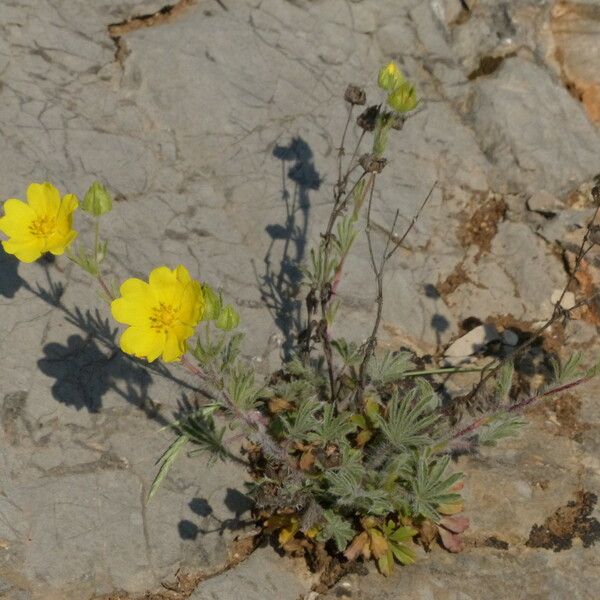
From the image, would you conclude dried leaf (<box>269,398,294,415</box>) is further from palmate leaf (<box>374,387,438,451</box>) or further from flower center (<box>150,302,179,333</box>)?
flower center (<box>150,302,179,333</box>)

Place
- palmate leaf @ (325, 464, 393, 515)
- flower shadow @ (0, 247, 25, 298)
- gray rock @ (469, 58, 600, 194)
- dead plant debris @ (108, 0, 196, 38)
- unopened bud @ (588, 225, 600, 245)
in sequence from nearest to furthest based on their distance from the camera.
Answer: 1. unopened bud @ (588, 225, 600, 245)
2. palmate leaf @ (325, 464, 393, 515)
3. flower shadow @ (0, 247, 25, 298)
4. dead plant debris @ (108, 0, 196, 38)
5. gray rock @ (469, 58, 600, 194)

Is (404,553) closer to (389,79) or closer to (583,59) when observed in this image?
(389,79)

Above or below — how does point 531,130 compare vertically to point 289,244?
above

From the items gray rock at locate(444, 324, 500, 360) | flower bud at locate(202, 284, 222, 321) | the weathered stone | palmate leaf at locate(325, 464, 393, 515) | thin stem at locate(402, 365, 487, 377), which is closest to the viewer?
flower bud at locate(202, 284, 222, 321)

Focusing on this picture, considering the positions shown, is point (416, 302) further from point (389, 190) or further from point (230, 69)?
point (230, 69)

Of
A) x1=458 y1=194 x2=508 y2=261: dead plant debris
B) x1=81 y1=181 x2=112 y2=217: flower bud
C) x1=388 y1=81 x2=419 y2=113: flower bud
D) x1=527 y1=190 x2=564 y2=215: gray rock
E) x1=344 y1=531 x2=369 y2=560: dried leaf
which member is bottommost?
x1=344 y1=531 x2=369 y2=560: dried leaf

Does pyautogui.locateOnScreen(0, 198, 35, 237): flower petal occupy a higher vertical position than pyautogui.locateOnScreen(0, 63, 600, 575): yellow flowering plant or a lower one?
higher

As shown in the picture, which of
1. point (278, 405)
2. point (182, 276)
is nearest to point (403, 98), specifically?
point (182, 276)

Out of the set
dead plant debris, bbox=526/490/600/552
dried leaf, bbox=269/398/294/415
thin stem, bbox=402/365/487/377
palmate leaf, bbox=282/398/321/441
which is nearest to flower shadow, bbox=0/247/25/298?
dried leaf, bbox=269/398/294/415
